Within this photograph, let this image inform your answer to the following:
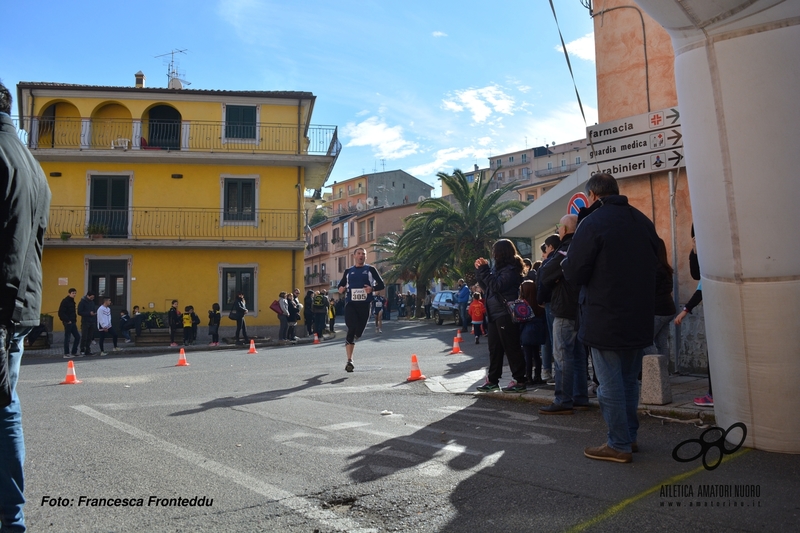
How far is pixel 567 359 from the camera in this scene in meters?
6.48

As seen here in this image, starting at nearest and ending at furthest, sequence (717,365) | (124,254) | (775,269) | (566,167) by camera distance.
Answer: (775,269), (717,365), (124,254), (566,167)

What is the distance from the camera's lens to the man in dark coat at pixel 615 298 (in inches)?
181

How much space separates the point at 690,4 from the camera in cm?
486

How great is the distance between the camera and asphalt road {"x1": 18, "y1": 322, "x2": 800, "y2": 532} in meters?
3.56

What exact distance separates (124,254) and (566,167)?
66337mm

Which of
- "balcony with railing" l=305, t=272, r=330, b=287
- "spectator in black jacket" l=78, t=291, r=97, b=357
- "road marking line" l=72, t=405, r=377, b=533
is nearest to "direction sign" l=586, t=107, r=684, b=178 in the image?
"road marking line" l=72, t=405, r=377, b=533

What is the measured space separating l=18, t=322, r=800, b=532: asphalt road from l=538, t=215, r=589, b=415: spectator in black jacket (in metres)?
0.26

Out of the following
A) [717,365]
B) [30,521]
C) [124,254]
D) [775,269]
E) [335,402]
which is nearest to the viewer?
[30,521]

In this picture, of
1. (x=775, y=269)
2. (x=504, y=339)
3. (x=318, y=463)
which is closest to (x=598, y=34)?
(x=504, y=339)

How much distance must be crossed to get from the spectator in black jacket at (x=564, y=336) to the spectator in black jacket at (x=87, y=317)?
15692 mm

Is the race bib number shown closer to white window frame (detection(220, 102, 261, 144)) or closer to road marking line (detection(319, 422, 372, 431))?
road marking line (detection(319, 422, 372, 431))

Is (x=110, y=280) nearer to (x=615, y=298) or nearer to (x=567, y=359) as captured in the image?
(x=567, y=359)

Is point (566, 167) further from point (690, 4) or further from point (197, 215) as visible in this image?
point (690, 4)

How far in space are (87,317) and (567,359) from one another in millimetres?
16233
